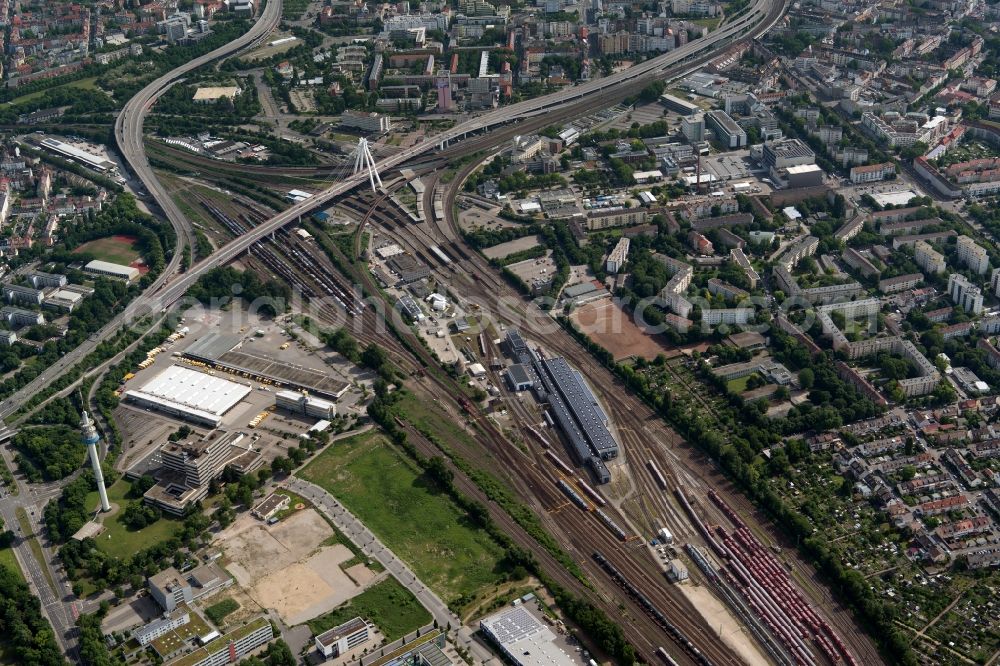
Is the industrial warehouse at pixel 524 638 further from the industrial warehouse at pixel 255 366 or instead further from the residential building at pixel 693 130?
the residential building at pixel 693 130

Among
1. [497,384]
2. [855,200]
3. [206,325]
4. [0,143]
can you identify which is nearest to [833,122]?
[855,200]

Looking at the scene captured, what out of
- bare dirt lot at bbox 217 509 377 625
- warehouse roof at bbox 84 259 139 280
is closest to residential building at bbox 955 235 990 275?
bare dirt lot at bbox 217 509 377 625

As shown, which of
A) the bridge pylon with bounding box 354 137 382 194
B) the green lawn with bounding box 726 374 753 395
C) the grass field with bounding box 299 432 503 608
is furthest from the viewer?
the bridge pylon with bounding box 354 137 382 194

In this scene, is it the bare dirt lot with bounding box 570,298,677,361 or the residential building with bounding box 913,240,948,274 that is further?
the residential building with bounding box 913,240,948,274

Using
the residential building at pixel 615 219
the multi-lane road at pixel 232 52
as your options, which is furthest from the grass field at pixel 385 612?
the residential building at pixel 615 219

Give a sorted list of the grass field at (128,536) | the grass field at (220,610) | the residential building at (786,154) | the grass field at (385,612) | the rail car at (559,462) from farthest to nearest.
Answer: the residential building at (786,154) → the rail car at (559,462) → the grass field at (128,536) → the grass field at (220,610) → the grass field at (385,612)

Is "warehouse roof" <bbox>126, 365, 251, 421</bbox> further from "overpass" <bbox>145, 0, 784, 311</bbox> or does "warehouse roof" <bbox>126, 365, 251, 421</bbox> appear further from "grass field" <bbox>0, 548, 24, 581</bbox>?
"grass field" <bbox>0, 548, 24, 581</bbox>
